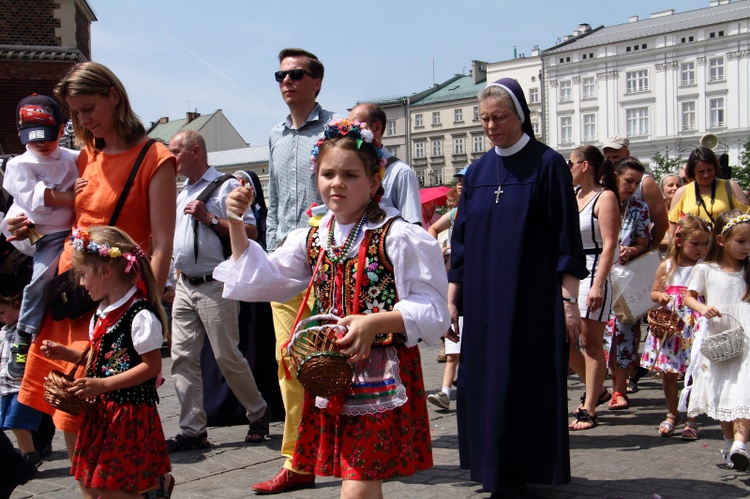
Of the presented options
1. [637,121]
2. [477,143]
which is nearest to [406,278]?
[637,121]

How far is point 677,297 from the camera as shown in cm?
671

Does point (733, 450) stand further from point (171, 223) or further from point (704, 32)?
point (704, 32)

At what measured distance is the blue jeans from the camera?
450cm

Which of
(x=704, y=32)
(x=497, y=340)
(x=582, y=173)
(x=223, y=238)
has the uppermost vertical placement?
(x=704, y=32)

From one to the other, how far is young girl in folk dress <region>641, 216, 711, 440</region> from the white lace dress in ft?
2.38

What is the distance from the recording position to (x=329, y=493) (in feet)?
17.0

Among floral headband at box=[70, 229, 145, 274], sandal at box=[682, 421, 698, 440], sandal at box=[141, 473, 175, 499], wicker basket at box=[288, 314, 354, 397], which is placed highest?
floral headband at box=[70, 229, 145, 274]

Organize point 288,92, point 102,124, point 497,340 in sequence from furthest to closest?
1. point 288,92
2. point 497,340
3. point 102,124

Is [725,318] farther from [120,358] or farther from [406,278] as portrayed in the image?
[120,358]

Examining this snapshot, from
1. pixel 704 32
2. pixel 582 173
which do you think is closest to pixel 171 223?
pixel 582 173

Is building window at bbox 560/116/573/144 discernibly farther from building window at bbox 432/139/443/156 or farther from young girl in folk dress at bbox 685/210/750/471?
young girl in folk dress at bbox 685/210/750/471

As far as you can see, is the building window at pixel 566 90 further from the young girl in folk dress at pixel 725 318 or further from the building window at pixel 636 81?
the young girl in folk dress at pixel 725 318

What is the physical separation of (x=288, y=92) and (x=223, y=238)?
152cm

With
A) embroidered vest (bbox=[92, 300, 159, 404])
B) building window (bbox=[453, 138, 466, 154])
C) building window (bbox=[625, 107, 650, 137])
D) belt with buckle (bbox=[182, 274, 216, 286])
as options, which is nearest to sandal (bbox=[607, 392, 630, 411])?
belt with buckle (bbox=[182, 274, 216, 286])
